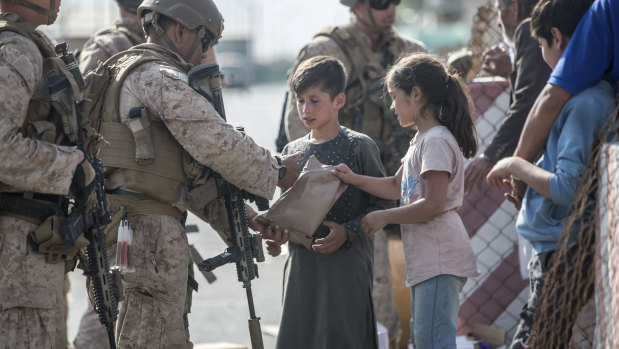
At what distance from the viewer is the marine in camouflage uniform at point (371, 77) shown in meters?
5.79

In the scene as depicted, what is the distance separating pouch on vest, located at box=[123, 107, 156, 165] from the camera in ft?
13.0

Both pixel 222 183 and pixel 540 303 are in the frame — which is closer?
pixel 540 303

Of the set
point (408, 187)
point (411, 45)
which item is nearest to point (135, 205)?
point (408, 187)

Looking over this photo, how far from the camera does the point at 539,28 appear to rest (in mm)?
3939

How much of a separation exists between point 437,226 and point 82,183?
60.3 inches

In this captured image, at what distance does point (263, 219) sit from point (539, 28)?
1.52 metres

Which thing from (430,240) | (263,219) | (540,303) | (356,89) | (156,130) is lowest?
(540,303)

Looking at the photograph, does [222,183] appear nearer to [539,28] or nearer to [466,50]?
[539,28]

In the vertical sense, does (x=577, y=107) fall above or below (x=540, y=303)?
above

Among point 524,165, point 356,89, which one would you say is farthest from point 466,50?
point 524,165

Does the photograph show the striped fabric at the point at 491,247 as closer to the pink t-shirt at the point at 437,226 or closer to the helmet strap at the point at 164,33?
the pink t-shirt at the point at 437,226

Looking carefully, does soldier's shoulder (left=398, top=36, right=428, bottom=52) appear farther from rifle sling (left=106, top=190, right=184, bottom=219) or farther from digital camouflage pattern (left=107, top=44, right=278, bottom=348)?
rifle sling (left=106, top=190, right=184, bottom=219)

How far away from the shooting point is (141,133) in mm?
3986

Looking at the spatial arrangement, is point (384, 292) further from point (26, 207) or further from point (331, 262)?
point (26, 207)
